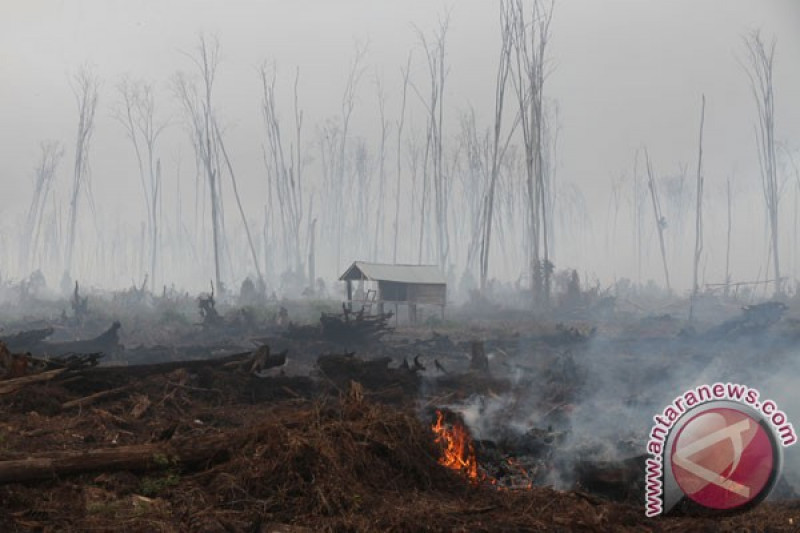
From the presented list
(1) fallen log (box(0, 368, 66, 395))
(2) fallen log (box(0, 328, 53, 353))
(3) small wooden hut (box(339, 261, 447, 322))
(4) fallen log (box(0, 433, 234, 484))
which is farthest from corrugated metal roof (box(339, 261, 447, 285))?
(4) fallen log (box(0, 433, 234, 484))

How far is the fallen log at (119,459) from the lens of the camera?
17.2ft

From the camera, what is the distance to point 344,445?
5.73m

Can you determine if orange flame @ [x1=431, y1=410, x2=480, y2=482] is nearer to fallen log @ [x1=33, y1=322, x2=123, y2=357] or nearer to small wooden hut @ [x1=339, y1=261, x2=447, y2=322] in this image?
fallen log @ [x1=33, y1=322, x2=123, y2=357]

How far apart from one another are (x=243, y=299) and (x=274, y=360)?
67.5ft

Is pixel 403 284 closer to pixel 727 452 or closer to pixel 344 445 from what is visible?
pixel 344 445

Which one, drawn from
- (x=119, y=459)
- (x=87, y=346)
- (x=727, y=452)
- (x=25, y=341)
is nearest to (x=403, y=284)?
(x=87, y=346)

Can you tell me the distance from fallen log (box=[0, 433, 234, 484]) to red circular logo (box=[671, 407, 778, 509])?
12.9ft

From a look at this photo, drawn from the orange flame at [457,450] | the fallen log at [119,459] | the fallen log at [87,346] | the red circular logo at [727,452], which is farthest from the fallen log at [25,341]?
the red circular logo at [727,452]

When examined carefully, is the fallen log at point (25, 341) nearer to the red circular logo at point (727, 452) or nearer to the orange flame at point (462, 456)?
the orange flame at point (462, 456)

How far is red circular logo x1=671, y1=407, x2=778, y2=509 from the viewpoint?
455 cm

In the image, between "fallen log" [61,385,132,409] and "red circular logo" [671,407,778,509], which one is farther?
"fallen log" [61,385,132,409]

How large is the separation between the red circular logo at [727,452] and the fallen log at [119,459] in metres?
3.93

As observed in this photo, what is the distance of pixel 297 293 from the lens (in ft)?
137

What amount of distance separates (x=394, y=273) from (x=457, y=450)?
19442 millimetres
